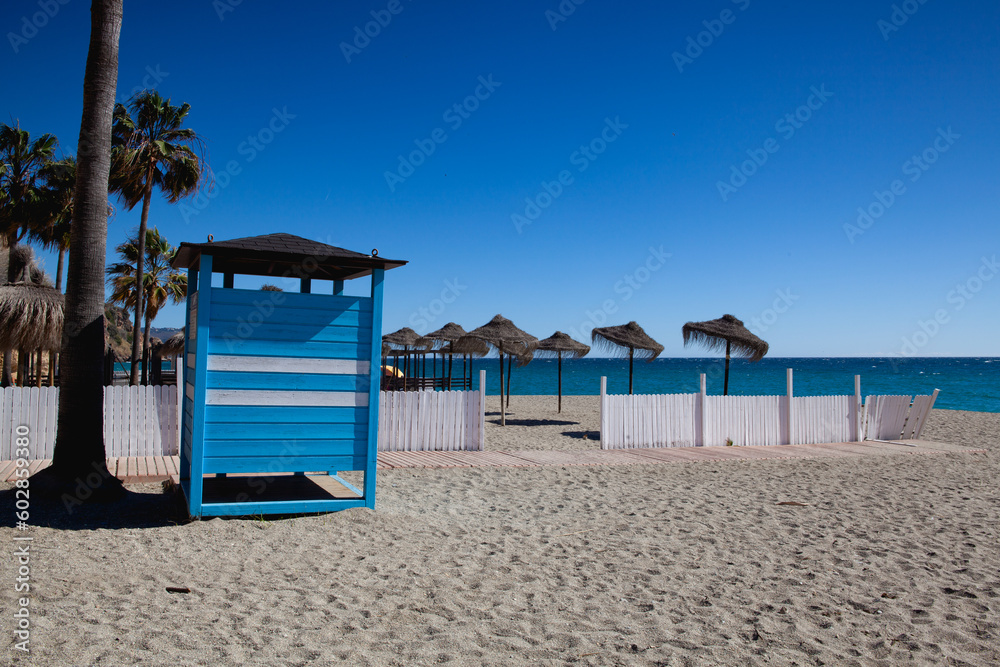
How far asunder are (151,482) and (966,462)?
41.1 feet

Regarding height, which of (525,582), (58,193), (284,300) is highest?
(58,193)

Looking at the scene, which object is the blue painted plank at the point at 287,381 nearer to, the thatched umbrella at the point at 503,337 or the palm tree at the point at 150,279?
the thatched umbrella at the point at 503,337

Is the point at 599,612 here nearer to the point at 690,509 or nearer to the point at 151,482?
the point at 690,509

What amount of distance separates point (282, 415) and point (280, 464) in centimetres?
44

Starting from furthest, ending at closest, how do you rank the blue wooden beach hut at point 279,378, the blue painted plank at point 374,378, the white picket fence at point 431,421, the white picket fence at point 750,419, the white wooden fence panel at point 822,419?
the white wooden fence panel at point 822,419
the white picket fence at point 750,419
the white picket fence at point 431,421
the blue painted plank at point 374,378
the blue wooden beach hut at point 279,378

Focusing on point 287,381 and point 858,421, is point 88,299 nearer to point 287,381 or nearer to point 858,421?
point 287,381

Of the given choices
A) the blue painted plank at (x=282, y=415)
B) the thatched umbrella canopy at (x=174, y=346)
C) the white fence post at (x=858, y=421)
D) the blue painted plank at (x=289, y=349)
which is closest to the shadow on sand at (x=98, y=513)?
the blue painted plank at (x=282, y=415)

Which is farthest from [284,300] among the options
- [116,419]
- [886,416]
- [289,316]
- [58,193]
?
[58,193]

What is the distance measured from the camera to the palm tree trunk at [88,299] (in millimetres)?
6027

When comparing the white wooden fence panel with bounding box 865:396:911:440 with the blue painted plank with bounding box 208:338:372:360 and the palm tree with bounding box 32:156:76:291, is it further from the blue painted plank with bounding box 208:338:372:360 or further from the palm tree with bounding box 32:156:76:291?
the palm tree with bounding box 32:156:76:291

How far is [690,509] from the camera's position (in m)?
6.71

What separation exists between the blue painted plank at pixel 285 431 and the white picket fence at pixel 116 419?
3547mm

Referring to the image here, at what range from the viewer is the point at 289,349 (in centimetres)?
568

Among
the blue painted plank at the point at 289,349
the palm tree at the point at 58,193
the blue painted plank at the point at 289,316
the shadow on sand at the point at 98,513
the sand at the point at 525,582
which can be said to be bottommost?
the sand at the point at 525,582
